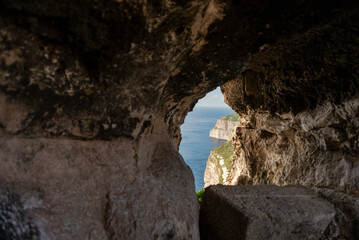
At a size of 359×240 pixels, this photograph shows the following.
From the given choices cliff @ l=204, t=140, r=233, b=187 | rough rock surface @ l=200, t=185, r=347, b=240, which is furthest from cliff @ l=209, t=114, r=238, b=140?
rough rock surface @ l=200, t=185, r=347, b=240

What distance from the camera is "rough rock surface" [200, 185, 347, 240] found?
5.73 feet

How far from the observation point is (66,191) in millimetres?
1460

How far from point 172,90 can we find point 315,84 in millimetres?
1493

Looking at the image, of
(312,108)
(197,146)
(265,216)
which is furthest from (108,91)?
(197,146)

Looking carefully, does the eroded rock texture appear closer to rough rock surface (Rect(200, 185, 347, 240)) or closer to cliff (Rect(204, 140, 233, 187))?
rough rock surface (Rect(200, 185, 347, 240))

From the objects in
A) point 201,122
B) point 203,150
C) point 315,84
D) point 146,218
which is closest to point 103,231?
point 146,218

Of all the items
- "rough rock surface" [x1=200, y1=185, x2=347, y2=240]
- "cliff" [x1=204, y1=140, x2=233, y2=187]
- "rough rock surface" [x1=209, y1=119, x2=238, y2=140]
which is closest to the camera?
"rough rock surface" [x1=200, y1=185, x2=347, y2=240]

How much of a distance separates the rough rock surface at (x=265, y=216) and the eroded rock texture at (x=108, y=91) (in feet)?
0.79

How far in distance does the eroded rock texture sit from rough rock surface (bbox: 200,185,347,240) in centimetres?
24

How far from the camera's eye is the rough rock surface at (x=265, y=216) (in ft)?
5.73

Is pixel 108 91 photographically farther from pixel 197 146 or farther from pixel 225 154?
pixel 197 146

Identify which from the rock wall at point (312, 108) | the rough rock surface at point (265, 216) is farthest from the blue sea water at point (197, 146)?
the rough rock surface at point (265, 216)

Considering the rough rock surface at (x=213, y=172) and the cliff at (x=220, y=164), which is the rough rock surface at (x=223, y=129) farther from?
the cliff at (x=220, y=164)

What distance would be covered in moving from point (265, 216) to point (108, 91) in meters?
1.39
